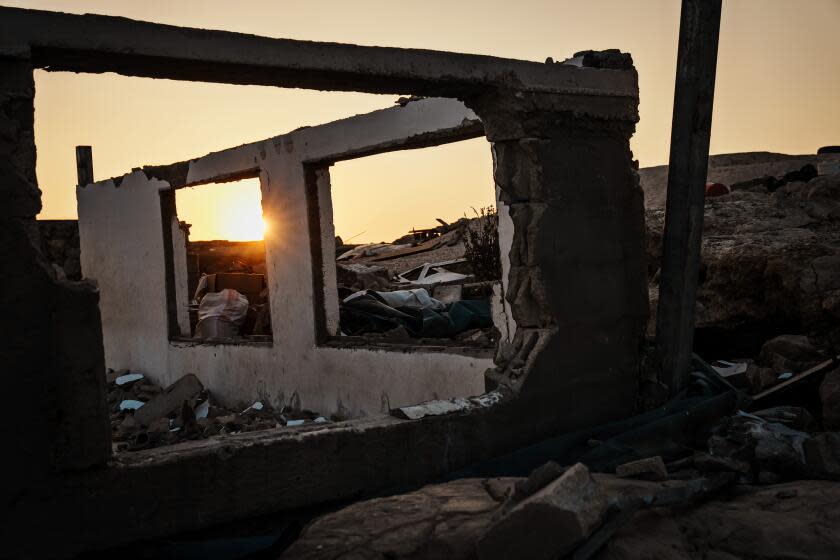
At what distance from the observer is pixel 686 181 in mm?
5676

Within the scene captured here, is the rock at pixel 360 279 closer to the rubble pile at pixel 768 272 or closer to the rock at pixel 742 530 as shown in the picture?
the rubble pile at pixel 768 272

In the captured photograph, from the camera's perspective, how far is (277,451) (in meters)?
4.08

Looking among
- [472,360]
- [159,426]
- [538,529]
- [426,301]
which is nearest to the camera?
[538,529]

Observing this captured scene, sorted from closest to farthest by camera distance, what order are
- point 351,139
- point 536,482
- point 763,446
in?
point 536,482 < point 763,446 < point 351,139

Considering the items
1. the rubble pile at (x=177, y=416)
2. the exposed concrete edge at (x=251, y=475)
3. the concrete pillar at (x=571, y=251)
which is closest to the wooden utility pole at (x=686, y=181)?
the concrete pillar at (x=571, y=251)

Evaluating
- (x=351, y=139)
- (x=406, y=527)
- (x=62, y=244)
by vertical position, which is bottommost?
(x=406, y=527)

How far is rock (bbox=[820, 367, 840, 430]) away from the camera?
5672 mm

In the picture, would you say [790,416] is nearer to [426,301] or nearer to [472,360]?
[472,360]

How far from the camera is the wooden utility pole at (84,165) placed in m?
12.4

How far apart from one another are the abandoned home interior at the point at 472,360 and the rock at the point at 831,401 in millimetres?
26

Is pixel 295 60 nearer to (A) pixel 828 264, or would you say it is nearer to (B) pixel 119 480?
(B) pixel 119 480

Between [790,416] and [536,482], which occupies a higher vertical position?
[536,482]

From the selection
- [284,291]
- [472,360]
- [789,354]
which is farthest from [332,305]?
[789,354]

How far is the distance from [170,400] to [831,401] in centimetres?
646
